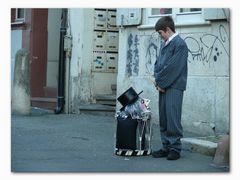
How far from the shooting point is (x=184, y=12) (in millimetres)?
9594

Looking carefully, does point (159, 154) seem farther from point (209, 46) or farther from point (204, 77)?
point (209, 46)

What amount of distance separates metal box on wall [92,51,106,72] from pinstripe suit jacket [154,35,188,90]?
537 cm

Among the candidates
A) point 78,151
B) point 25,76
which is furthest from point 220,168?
point 25,76

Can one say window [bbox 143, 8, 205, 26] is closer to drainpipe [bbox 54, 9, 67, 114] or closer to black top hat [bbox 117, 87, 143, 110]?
drainpipe [bbox 54, 9, 67, 114]

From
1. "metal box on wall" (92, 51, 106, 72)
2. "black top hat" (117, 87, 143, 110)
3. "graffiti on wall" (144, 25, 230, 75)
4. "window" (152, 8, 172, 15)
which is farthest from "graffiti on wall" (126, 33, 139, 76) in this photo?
"black top hat" (117, 87, 143, 110)

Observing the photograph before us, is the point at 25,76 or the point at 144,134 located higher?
the point at 25,76

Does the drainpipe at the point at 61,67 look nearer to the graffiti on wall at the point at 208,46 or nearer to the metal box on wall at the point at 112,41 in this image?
the metal box on wall at the point at 112,41

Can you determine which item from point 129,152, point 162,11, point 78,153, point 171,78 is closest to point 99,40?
point 162,11

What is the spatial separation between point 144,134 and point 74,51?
17.0ft

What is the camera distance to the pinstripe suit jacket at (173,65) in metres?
6.69

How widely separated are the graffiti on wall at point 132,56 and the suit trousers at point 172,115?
3.59 m

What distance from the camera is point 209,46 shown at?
30.1 ft

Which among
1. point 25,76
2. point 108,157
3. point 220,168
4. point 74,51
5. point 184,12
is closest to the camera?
point 220,168
